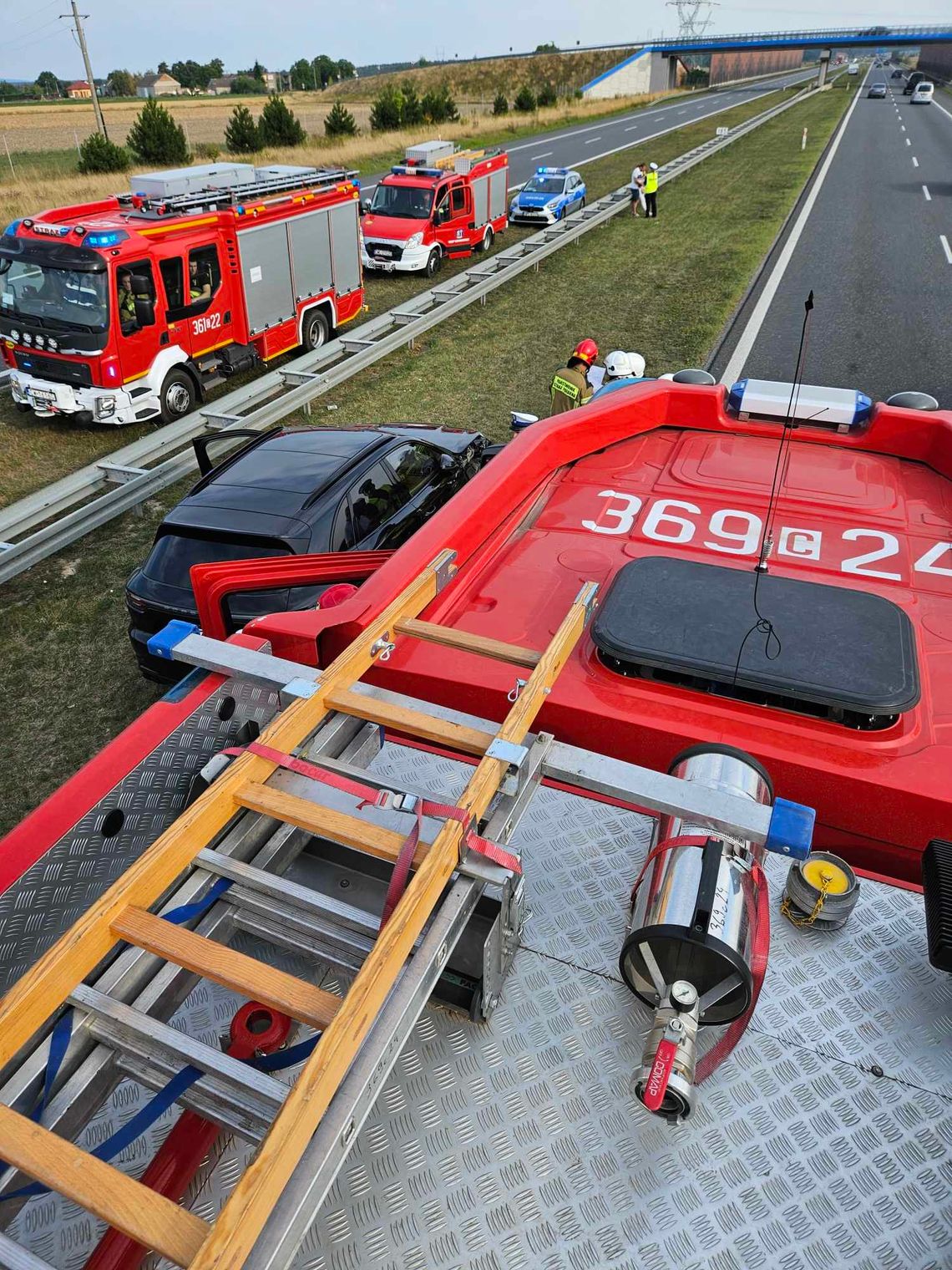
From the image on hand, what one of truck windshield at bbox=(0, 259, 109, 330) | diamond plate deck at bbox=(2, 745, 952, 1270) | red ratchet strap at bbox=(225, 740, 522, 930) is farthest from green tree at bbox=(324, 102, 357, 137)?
diamond plate deck at bbox=(2, 745, 952, 1270)

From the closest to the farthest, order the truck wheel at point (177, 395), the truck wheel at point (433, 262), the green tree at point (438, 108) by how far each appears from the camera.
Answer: the truck wheel at point (177, 395) → the truck wheel at point (433, 262) → the green tree at point (438, 108)

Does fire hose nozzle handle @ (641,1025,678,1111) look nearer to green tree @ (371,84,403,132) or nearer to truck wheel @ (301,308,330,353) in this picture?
truck wheel @ (301,308,330,353)

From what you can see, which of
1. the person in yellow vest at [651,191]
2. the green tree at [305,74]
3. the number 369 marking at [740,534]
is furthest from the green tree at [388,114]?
the green tree at [305,74]

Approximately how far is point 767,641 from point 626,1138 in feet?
6.62

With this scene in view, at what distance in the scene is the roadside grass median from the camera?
680 cm

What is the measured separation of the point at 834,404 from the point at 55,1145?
245 inches

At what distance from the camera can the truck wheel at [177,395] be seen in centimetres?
1136

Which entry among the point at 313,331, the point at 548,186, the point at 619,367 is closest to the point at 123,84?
the point at 548,186

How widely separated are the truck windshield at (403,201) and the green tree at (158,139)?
13650 mm

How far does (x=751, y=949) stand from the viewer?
2.33 meters

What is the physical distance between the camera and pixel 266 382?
11289 mm

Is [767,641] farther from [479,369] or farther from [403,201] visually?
[403,201]

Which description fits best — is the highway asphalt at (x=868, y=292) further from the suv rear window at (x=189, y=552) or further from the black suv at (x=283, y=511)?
the suv rear window at (x=189, y=552)

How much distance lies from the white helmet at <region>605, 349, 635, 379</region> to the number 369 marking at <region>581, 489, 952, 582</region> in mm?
3593
